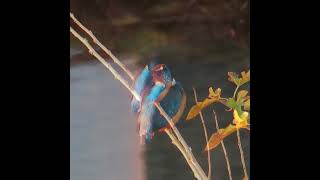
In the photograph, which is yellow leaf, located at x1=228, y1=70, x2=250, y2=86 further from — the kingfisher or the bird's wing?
the bird's wing

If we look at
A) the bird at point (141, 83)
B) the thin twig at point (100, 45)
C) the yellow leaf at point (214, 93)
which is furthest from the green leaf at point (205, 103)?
the thin twig at point (100, 45)

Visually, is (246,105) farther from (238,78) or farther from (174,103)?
(174,103)

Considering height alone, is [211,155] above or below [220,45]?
below

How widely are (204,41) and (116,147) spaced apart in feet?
2.11

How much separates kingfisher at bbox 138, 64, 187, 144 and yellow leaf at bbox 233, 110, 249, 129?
0.25 meters

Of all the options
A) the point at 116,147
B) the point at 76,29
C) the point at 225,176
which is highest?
the point at 76,29

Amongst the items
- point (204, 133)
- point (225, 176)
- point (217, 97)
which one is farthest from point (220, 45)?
point (225, 176)

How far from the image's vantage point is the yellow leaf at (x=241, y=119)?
6.70 feet

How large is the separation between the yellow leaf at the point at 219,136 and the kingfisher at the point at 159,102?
189mm

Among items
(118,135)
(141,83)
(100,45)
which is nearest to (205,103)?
(141,83)

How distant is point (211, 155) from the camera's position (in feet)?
6.65

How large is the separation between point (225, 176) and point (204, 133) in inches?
8.8
